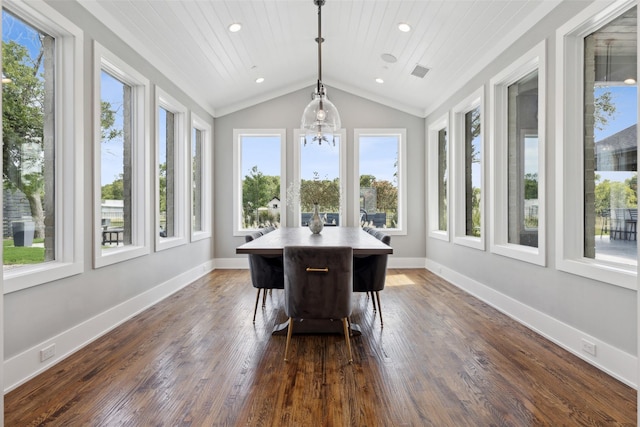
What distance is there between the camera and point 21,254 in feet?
8.41

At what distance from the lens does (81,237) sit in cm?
294

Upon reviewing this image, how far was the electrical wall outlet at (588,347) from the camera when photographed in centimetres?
257

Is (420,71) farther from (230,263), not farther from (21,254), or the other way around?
(21,254)


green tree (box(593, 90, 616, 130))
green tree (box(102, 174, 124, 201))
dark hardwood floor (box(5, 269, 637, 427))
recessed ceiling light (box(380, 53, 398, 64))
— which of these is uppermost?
recessed ceiling light (box(380, 53, 398, 64))

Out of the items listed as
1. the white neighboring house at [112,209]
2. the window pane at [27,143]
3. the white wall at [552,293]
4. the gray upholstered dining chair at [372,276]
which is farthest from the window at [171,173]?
the white wall at [552,293]

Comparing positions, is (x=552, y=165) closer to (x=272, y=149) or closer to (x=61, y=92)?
(x=61, y=92)

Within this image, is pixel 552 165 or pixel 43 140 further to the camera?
pixel 552 165

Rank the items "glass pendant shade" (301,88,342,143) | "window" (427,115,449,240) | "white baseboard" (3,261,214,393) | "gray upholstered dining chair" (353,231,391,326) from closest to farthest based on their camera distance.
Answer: "white baseboard" (3,261,214,393) < "gray upholstered dining chair" (353,231,391,326) < "glass pendant shade" (301,88,342,143) < "window" (427,115,449,240)

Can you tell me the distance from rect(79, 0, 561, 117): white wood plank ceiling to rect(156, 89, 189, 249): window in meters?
0.40

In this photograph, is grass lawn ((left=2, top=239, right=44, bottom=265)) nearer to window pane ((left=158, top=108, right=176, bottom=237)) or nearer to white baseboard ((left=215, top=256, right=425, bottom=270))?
window pane ((left=158, top=108, right=176, bottom=237))

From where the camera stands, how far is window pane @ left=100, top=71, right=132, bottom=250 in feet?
11.4

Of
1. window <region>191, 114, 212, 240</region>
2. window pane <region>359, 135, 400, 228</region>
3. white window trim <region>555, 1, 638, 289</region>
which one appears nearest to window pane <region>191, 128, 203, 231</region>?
window <region>191, 114, 212, 240</region>

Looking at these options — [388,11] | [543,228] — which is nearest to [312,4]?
[388,11]

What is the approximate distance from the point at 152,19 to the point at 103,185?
1.58 m
